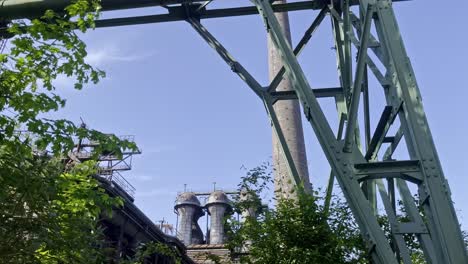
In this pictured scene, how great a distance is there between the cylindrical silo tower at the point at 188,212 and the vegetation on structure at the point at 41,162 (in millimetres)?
36095

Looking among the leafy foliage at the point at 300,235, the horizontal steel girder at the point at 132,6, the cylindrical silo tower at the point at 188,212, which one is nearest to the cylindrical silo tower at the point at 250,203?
the leafy foliage at the point at 300,235

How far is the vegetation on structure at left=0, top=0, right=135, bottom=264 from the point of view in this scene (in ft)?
12.2

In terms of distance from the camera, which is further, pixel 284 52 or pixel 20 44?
pixel 284 52

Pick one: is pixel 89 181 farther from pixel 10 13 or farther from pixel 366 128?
pixel 10 13

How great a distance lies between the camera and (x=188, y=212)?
41.4 m

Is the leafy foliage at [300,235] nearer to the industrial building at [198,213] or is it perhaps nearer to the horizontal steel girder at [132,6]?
the horizontal steel girder at [132,6]

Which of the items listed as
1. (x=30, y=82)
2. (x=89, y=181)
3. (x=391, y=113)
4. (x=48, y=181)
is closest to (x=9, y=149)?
(x=48, y=181)

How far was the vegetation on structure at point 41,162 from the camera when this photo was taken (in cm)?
371

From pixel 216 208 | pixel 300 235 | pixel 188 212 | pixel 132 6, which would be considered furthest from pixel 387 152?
pixel 188 212

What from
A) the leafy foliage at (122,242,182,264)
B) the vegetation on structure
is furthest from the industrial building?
the vegetation on structure

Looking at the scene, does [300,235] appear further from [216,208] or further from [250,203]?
[216,208]

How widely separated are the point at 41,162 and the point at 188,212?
3788 centimetres

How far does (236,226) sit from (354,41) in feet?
10.1

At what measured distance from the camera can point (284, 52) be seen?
6098 mm
